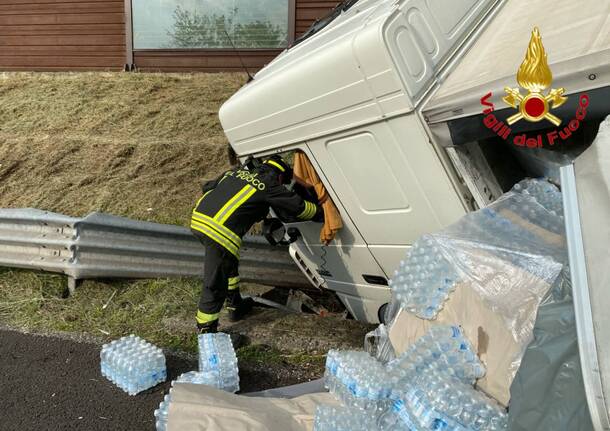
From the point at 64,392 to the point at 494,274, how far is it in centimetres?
272

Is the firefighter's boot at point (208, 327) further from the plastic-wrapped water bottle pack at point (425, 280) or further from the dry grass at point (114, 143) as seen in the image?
the dry grass at point (114, 143)

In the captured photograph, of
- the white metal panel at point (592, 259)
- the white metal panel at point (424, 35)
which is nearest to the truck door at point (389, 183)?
the white metal panel at point (424, 35)

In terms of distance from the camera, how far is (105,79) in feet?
31.3

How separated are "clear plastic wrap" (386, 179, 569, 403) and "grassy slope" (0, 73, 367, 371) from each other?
1444 mm

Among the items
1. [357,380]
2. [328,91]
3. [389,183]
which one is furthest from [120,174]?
[357,380]

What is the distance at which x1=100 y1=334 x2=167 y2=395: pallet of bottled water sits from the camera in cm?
337

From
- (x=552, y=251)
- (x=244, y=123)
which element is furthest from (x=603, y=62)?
(x=244, y=123)

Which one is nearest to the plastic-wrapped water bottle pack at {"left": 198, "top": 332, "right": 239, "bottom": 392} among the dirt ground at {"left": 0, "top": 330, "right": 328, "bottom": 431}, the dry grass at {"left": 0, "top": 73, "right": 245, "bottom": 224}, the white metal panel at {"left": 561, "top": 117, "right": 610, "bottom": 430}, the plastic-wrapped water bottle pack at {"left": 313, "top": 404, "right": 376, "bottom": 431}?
the dirt ground at {"left": 0, "top": 330, "right": 328, "bottom": 431}

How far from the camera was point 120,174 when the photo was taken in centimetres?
680

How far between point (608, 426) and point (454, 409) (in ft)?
2.75

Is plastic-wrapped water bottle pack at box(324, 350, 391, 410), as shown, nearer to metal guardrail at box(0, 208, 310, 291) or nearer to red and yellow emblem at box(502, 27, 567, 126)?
red and yellow emblem at box(502, 27, 567, 126)

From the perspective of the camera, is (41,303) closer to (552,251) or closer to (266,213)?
(266,213)

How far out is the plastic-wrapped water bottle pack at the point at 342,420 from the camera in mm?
2344

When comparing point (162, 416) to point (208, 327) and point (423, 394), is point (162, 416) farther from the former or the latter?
point (423, 394)
